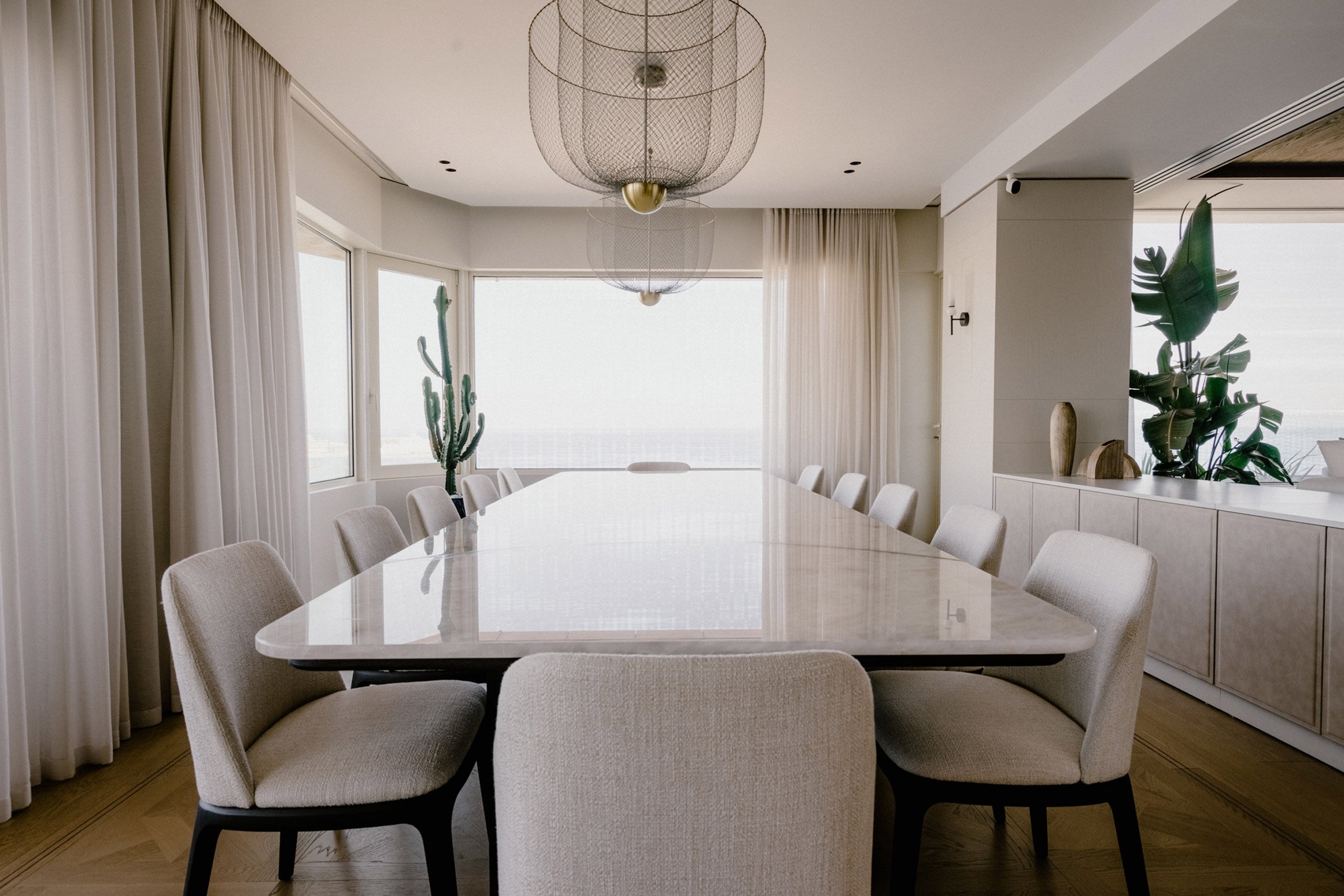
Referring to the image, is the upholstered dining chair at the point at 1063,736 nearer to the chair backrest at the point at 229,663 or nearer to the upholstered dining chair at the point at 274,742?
the upholstered dining chair at the point at 274,742

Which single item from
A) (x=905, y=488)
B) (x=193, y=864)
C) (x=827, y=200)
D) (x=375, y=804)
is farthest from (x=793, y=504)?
(x=827, y=200)

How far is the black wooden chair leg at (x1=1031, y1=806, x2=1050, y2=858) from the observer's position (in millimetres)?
1689

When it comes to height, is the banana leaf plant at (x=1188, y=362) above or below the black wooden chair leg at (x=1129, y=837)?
above

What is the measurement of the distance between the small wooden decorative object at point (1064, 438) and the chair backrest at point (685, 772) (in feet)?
12.8

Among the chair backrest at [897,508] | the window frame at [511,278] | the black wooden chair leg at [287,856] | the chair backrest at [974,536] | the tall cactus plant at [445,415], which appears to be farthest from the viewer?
the window frame at [511,278]

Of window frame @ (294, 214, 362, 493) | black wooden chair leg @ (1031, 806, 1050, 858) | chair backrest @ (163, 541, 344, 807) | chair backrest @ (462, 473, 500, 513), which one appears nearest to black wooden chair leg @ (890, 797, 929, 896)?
black wooden chair leg @ (1031, 806, 1050, 858)

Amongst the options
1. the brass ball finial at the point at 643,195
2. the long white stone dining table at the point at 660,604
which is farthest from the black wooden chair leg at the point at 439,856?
the brass ball finial at the point at 643,195

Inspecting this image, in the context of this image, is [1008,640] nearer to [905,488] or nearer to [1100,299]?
[905,488]

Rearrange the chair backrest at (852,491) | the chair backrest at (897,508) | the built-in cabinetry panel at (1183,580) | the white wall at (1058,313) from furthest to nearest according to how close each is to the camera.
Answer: the white wall at (1058,313), the chair backrest at (852,491), the built-in cabinetry panel at (1183,580), the chair backrest at (897,508)

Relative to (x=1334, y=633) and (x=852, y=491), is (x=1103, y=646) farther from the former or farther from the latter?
(x=852, y=491)

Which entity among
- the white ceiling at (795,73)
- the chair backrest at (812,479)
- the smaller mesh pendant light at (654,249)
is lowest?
the chair backrest at (812,479)

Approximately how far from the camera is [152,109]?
255 cm

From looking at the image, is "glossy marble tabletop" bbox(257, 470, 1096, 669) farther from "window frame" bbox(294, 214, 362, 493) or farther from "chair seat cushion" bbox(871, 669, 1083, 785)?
"window frame" bbox(294, 214, 362, 493)

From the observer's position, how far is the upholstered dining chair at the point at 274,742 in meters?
1.08
